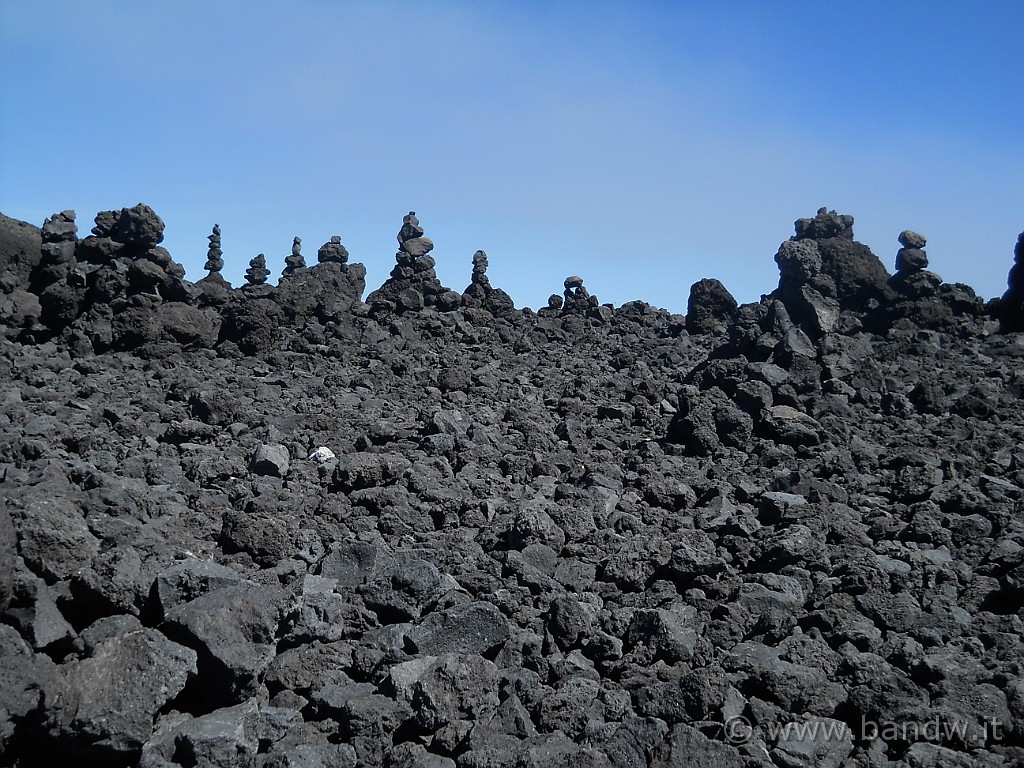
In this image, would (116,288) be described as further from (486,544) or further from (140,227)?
(486,544)

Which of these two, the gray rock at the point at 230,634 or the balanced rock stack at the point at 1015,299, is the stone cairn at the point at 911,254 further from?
the gray rock at the point at 230,634

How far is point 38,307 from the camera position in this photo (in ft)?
46.3

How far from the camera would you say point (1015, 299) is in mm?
16172

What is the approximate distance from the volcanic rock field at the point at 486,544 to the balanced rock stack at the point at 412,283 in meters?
2.00

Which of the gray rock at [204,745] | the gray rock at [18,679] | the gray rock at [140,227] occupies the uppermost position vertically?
the gray rock at [140,227]

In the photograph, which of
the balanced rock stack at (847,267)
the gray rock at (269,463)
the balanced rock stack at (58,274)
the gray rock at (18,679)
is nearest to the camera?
the gray rock at (18,679)

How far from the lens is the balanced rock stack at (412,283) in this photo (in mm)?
16484

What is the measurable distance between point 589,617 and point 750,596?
1168 mm

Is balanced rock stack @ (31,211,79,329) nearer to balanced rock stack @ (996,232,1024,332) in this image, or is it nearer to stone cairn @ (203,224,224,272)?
stone cairn @ (203,224,224,272)

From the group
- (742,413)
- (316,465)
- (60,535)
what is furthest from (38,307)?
(742,413)

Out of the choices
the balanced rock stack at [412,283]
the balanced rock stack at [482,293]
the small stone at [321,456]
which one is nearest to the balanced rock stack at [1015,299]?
the balanced rock stack at [482,293]

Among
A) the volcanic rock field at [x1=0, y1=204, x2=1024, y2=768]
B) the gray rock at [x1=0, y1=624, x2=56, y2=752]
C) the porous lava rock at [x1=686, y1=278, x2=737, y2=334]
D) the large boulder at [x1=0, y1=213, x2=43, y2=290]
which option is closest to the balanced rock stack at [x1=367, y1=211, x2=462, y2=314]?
the volcanic rock field at [x1=0, y1=204, x2=1024, y2=768]

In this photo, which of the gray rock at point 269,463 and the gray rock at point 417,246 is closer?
the gray rock at point 269,463

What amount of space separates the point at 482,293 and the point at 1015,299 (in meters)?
10.6
